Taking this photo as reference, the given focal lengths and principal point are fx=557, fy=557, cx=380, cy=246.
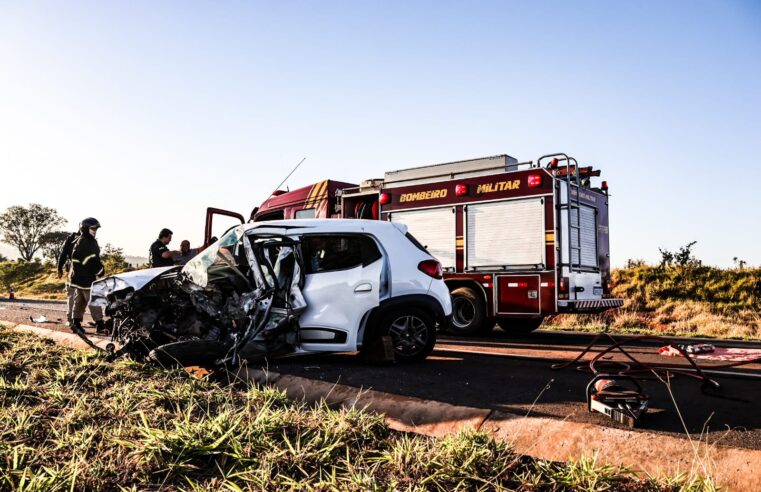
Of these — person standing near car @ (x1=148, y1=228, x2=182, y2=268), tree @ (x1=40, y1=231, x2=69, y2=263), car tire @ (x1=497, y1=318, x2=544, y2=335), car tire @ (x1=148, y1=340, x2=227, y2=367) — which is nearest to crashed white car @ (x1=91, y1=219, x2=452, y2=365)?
car tire @ (x1=148, y1=340, x2=227, y2=367)

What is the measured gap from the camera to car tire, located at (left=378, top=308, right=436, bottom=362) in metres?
6.29

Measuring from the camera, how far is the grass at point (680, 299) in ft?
50.1

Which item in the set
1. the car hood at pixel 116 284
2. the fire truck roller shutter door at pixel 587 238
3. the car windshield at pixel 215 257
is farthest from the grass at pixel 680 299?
the car hood at pixel 116 284

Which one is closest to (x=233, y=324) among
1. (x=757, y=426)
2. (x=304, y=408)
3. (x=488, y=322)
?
(x=304, y=408)

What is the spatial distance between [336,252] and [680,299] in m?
17.1

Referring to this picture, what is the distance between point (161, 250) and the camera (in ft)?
33.0

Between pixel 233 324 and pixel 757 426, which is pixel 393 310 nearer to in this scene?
pixel 233 324

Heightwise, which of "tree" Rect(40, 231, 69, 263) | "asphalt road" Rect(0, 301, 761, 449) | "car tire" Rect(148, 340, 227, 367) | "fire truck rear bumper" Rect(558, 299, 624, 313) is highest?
"tree" Rect(40, 231, 69, 263)

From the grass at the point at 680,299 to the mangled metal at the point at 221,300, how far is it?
984cm

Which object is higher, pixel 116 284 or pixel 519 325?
pixel 116 284

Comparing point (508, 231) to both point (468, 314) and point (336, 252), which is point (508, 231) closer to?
point (468, 314)

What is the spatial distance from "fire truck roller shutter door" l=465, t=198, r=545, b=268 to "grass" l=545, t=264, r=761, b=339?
455cm

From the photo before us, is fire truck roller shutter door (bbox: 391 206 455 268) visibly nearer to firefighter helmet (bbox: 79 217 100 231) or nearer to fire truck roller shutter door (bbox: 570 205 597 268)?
fire truck roller shutter door (bbox: 570 205 597 268)

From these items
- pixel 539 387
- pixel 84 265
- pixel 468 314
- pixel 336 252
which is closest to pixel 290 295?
pixel 336 252
